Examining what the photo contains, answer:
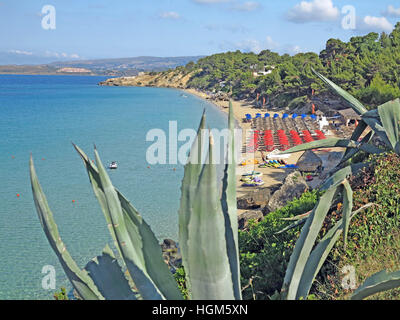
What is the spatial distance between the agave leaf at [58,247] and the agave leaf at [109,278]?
7 centimetres

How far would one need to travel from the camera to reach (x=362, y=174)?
6.07m

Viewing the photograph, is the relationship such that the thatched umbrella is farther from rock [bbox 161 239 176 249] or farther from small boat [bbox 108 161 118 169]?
small boat [bbox 108 161 118 169]

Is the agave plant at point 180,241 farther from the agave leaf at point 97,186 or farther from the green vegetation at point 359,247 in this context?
the green vegetation at point 359,247

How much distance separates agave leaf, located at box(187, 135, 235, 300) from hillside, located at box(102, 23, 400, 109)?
88.4ft

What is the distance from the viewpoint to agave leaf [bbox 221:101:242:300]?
2352mm

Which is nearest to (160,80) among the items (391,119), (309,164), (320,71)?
(320,71)

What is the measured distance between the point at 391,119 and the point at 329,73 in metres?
38.6

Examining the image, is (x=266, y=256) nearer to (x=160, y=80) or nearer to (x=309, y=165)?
(x=309, y=165)

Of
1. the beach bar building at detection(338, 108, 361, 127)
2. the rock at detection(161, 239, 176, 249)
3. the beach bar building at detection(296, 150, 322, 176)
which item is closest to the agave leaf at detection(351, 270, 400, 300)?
the rock at detection(161, 239, 176, 249)

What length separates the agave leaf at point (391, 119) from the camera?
4504 mm

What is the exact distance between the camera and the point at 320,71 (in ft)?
140
